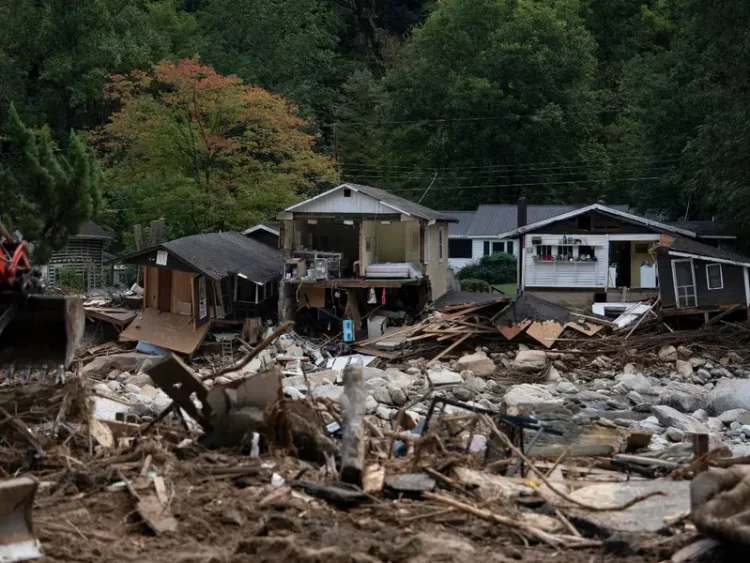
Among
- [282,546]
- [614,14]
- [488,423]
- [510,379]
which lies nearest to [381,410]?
[510,379]

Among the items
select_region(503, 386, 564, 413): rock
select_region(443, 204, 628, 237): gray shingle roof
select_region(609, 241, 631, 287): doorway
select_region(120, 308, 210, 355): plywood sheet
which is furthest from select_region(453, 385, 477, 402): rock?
select_region(443, 204, 628, 237): gray shingle roof

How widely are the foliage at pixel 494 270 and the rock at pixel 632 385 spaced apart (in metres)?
23.2

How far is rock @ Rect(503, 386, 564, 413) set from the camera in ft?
72.8

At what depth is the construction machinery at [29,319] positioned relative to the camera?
10.6 metres

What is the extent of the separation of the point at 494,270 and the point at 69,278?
62.3ft

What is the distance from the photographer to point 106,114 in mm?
55531

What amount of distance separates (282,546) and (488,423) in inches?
151

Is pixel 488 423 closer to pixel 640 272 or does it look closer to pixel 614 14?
pixel 640 272

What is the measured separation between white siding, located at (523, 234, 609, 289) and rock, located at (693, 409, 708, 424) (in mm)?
17090

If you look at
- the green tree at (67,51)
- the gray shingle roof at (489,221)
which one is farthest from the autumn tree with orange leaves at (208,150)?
the gray shingle roof at (489,221)

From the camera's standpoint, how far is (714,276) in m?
33.8

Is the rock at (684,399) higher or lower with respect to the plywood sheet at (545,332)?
lower

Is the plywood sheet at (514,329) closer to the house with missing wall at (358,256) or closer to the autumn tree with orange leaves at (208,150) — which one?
the house with missing wall at (358,256)

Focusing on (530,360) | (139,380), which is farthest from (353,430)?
(530,360)
